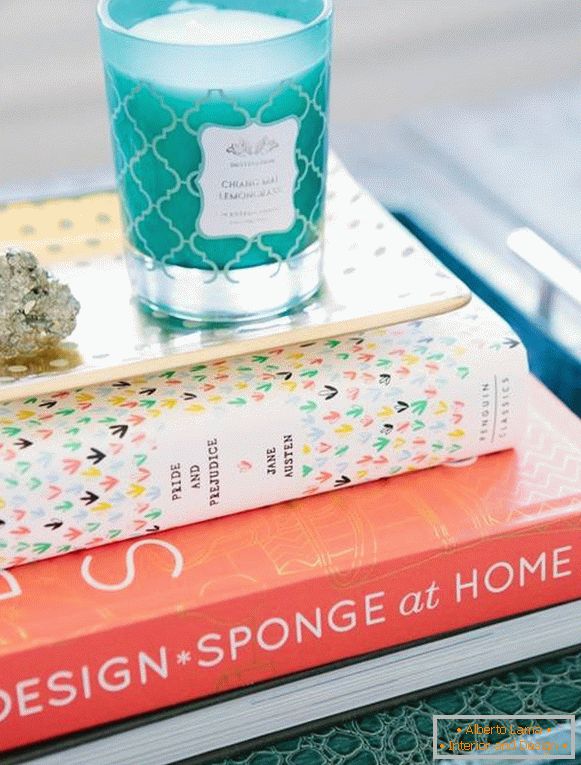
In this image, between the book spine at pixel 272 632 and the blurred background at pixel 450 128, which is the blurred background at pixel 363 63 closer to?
the blurred background at pixel 450 128

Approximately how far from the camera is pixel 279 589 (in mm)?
458

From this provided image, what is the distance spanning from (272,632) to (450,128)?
46 centimetres

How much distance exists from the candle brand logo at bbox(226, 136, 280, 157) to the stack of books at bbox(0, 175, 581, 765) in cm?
9

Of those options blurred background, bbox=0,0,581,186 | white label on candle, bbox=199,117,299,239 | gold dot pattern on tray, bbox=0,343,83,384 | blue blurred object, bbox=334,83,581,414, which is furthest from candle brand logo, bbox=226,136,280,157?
blurred background, bbox=0,0,581,186

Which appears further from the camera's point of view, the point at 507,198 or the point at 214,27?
the point at 507,198

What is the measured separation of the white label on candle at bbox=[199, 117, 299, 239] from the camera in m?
0.46

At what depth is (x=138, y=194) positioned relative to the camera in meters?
0.49

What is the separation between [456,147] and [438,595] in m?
0.39

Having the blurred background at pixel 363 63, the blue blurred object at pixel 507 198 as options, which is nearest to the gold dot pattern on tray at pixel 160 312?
the blue blurred object at pixel 507 198

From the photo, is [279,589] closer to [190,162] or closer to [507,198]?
[190,162]

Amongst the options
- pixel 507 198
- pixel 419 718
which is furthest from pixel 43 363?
pixel 507 198

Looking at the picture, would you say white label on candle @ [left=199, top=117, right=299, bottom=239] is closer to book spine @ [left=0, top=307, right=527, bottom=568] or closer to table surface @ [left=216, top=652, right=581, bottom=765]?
book spine @ [left=0, top=307, right=527, bottom=568]

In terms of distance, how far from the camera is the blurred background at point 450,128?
65 cm

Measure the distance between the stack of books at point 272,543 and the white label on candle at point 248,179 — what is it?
0.06 m
